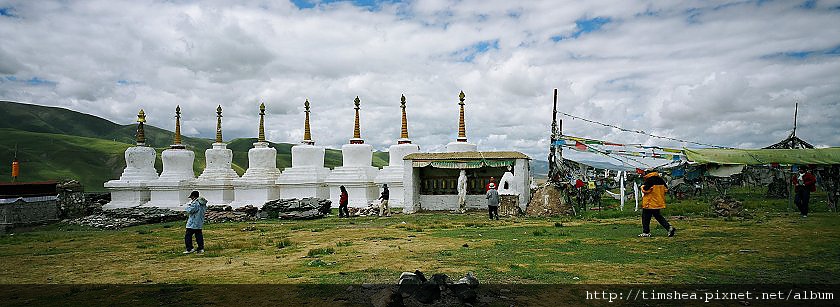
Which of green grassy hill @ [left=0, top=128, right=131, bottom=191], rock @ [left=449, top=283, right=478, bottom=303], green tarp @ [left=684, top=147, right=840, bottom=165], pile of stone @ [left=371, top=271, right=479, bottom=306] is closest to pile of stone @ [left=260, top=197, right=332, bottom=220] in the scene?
green tarp @ [left=684, top=147, right=840, bottom=165]

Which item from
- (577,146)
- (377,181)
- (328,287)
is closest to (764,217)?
(577,146)

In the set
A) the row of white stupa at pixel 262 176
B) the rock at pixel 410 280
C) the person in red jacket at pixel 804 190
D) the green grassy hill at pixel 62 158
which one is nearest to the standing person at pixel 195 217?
the rock at pixel 410 280

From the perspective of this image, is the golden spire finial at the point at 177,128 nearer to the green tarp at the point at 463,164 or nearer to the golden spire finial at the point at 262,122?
the golden spire finial at the point at 262,122

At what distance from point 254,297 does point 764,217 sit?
56.7ft

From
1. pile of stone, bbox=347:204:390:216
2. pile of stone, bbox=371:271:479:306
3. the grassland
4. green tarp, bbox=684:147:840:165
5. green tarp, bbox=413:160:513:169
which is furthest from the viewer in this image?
pile of stone, bbox=347:204:390:216

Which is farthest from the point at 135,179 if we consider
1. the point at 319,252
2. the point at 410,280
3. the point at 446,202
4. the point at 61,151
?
the point at 61,151

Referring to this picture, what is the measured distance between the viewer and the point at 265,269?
10.8m

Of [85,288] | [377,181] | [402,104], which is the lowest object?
[85,288]

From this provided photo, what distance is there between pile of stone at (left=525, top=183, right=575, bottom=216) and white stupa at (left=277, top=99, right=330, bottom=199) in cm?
1391

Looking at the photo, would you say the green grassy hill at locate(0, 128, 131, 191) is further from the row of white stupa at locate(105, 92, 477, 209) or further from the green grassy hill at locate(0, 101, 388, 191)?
the row of white stupa at locate(105, 92, 477, 209)

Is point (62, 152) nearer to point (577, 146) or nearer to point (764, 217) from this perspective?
point (577, 146)

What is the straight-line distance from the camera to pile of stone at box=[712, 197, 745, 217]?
1911cm

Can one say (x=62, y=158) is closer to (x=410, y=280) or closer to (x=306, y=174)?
(x=306, y=174)

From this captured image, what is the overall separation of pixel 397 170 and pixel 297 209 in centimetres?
763
